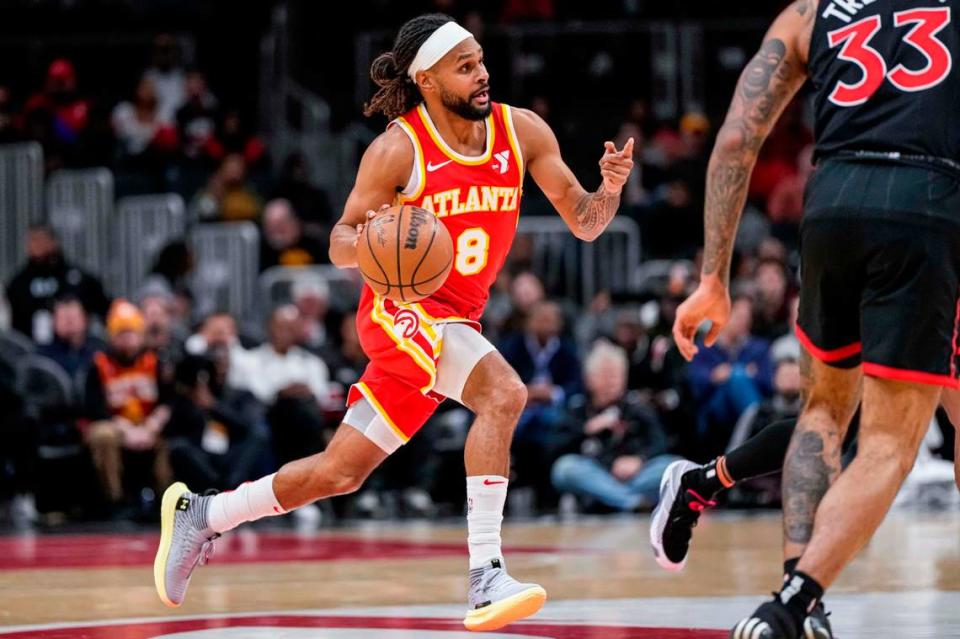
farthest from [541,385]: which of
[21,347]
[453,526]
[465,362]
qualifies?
[465,362]

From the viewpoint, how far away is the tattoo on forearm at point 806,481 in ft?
15.0

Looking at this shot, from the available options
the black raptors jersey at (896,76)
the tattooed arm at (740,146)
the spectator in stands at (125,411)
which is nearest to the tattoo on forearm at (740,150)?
the tattooed arm at (740,146)

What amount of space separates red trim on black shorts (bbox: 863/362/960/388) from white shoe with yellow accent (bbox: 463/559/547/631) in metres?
1.36

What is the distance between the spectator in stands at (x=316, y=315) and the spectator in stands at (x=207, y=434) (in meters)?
1.21

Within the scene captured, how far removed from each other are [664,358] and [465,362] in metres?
7.12

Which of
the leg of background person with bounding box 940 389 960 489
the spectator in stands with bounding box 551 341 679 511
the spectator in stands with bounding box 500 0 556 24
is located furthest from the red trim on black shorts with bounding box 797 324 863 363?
the spectator in stands with bounding box 500 0 556 24

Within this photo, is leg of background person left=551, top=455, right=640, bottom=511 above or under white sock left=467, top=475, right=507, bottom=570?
under

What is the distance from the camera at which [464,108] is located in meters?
5.94

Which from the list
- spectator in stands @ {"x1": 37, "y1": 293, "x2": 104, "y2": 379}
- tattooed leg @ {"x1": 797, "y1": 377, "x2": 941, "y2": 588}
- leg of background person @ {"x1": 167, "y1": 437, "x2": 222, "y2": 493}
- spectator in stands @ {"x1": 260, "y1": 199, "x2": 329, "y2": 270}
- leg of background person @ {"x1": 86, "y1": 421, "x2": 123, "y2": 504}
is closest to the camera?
tattooed leg @ {"x1": 797, "y1": 377, "x2": 941, "y2": 588}

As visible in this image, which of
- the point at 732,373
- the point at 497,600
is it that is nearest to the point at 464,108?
the point at 497,600

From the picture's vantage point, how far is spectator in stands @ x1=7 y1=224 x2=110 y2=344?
46.4 ft

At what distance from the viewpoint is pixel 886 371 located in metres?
4.36

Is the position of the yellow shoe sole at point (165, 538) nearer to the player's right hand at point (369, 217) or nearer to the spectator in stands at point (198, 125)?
the player's right hand at point (369, 217)

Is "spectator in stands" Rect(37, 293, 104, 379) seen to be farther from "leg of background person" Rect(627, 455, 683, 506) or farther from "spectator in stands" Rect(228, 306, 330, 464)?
"leg of background person" Rect(627, 455, 683, 506)
